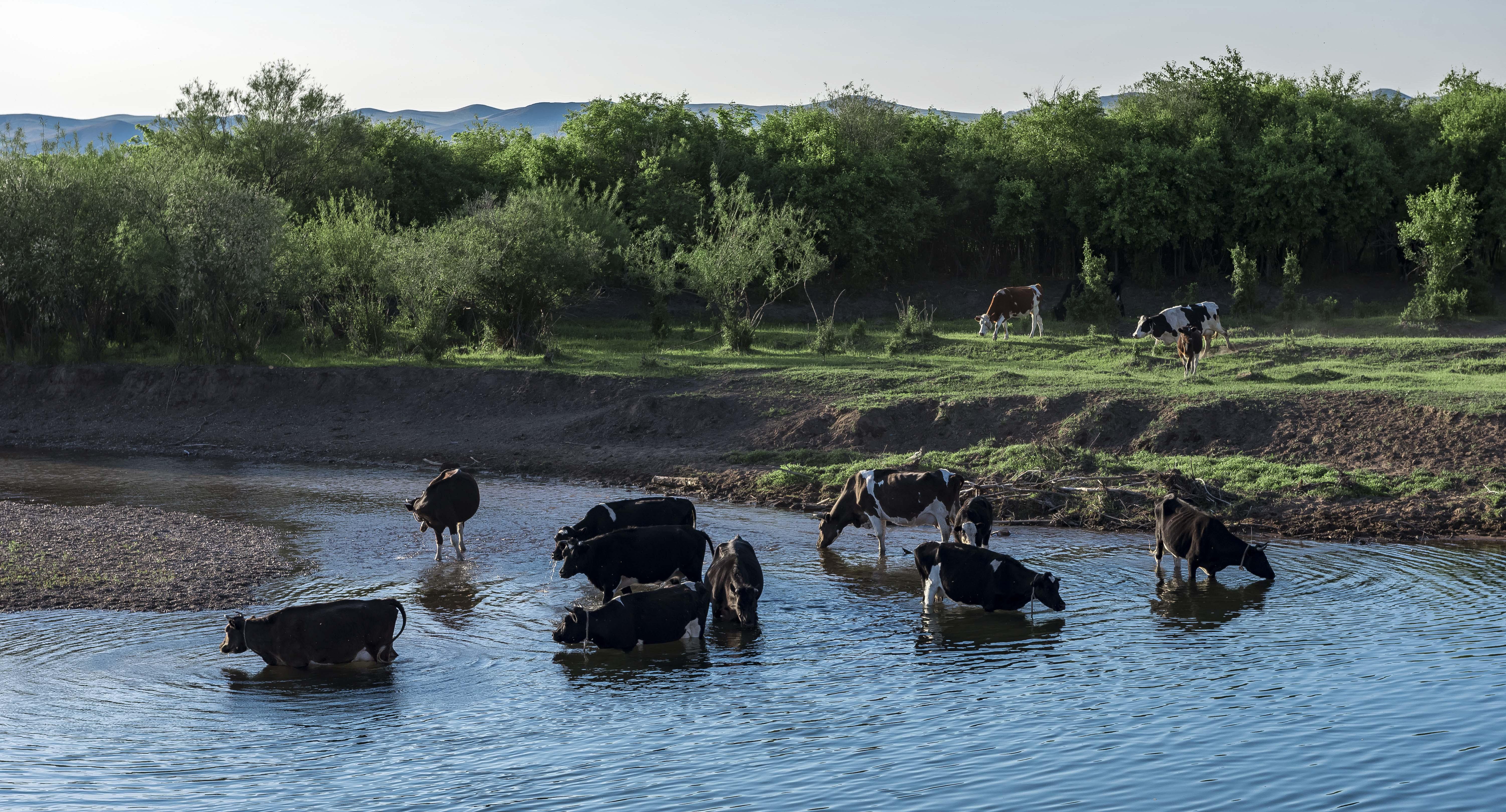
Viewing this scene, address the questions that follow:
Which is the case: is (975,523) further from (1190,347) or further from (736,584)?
(1190,347)

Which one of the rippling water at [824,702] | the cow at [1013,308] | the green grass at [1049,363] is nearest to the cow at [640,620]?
the rippling water at [824,702]

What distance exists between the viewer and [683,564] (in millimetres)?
14312

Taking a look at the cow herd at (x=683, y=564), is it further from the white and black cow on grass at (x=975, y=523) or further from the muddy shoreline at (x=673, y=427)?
the muddy shoreline at (x=673, y=427)

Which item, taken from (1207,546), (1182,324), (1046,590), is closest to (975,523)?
(1046,590)

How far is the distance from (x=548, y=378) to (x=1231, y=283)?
30352mm

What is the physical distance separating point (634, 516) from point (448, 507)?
8.32ft

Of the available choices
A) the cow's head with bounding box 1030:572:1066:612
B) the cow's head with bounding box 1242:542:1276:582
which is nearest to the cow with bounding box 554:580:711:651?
the cow's head with bounding box 1030:572:1066:612

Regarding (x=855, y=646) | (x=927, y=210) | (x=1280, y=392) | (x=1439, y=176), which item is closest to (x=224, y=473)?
(x=855, y=646)

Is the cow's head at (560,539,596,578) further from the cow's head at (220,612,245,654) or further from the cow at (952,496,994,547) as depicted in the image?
the cow at (952,496,994,547)

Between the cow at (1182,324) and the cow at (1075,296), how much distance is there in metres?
8.06

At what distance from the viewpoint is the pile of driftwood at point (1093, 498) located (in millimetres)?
18281

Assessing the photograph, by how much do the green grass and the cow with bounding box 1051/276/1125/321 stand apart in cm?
Answer: 167

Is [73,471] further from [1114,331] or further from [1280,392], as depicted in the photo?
[1114,331]

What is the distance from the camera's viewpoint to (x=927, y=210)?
51062 millimetres
